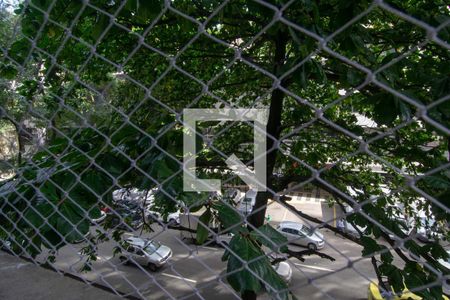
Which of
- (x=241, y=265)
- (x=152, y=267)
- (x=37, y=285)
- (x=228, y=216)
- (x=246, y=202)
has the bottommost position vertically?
(x=152, y=267)

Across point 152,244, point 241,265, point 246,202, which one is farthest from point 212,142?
point 152,244

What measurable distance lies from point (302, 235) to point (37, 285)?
1382 millimetres

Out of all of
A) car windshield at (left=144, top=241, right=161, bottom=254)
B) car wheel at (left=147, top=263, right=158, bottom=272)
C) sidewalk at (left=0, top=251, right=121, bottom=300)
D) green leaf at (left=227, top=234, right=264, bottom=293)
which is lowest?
car wheel at (left=147, top=263, right=158, bottom=272)

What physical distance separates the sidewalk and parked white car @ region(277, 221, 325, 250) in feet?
2.94

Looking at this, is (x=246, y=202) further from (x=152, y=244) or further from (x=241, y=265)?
(x=152, y=244)

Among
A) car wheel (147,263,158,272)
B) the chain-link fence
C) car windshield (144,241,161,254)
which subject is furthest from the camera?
car wheel (147,263,158,272)

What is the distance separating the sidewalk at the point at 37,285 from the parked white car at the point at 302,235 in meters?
0.90

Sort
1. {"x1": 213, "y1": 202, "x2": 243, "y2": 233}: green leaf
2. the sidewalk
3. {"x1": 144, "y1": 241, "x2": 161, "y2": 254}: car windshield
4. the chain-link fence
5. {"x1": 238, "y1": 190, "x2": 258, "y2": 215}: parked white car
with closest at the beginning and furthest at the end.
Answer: the chain-link fence
{"x1": 213, "y1": 202, "x2": 243, "y2": 233}: green leaf
the sidewalk
{"x1": 238, "y1": 190, "x2": 258, "y2": 215}: parked white car
{"x1": 144, "y1": 241, "x2": 161, "y2": 254}: car windshield

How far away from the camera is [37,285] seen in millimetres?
1695

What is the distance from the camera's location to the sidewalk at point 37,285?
1.61 meters

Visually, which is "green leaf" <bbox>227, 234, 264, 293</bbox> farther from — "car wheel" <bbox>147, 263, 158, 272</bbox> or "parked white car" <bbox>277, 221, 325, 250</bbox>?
"car wheel" <bbox>147, 263, 158, 272</bbox>

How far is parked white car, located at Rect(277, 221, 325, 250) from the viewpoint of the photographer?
1.04 metres

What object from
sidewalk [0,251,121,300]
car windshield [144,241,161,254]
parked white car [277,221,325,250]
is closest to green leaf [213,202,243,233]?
parked white car [277,221,325,250]

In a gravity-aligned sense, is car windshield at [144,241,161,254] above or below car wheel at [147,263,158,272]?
above
